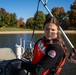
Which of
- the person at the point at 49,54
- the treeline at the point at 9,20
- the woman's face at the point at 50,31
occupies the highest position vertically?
the woman's face at the point at 50,31

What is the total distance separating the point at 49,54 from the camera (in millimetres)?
2658

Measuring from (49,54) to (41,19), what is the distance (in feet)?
326

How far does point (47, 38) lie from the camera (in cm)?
281

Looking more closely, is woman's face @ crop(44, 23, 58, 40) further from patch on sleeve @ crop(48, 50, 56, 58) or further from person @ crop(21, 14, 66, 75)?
patch on sleeve @ crop(48, 50, 56, 58)

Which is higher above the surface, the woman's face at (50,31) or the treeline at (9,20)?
the woman's face at (50,31)

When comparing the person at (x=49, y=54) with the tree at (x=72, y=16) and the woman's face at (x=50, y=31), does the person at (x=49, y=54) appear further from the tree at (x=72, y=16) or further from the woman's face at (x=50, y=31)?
the tree at (x=72, y=16)

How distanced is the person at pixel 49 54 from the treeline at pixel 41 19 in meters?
83.4

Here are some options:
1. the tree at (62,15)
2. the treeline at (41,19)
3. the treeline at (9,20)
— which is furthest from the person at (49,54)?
the treeline at (9,20)

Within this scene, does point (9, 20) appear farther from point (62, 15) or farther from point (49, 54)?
point (49, 54)

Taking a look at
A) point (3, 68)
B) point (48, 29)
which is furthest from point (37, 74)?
point (3, 68)

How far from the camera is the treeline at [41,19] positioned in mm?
88463

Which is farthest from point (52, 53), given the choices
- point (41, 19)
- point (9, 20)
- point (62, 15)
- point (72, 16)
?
point (9, 20)

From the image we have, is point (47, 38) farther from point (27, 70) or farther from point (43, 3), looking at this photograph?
point (43, 3)

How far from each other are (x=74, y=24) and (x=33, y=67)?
8609 centimetres
